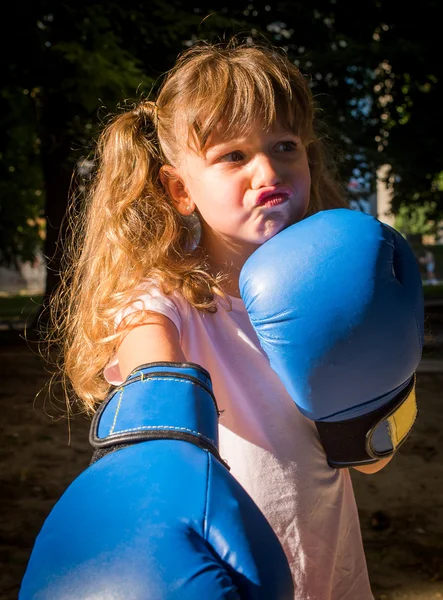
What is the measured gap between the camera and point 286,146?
157 centimetres

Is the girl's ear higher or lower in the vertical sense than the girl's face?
lower

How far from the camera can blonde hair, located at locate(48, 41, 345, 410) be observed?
152 centimetres

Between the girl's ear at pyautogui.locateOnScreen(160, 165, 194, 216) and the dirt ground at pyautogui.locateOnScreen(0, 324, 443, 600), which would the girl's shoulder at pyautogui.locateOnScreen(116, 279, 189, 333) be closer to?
the girl's ear at pyautogui.locateOnScreen(160, 165, 194, 216)

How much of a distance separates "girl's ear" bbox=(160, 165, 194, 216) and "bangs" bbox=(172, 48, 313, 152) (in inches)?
6.0

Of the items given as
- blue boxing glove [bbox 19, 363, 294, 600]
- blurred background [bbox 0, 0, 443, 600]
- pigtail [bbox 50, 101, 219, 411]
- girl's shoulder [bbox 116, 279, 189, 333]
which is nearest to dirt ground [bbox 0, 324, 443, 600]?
blurred background [bbox 0, 0, 443, 600]

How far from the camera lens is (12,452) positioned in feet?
15.1

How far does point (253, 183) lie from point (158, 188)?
0.34 meters

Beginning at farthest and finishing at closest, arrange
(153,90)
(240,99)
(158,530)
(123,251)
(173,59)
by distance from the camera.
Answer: (173,59)
(153,90)
(123,251)
(240,99)
(158,530)

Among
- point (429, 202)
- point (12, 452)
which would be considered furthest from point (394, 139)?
point (12, 452)

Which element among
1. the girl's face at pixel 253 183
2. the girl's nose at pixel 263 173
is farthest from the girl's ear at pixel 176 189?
the girl's nose at pixel 263 173

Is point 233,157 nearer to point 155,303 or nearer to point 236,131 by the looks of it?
point 236,131

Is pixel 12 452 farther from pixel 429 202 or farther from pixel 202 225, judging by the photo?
pixel 429 202

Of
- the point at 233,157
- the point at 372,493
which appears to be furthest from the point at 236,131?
the point at 372,493

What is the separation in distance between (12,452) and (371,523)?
2250mm
